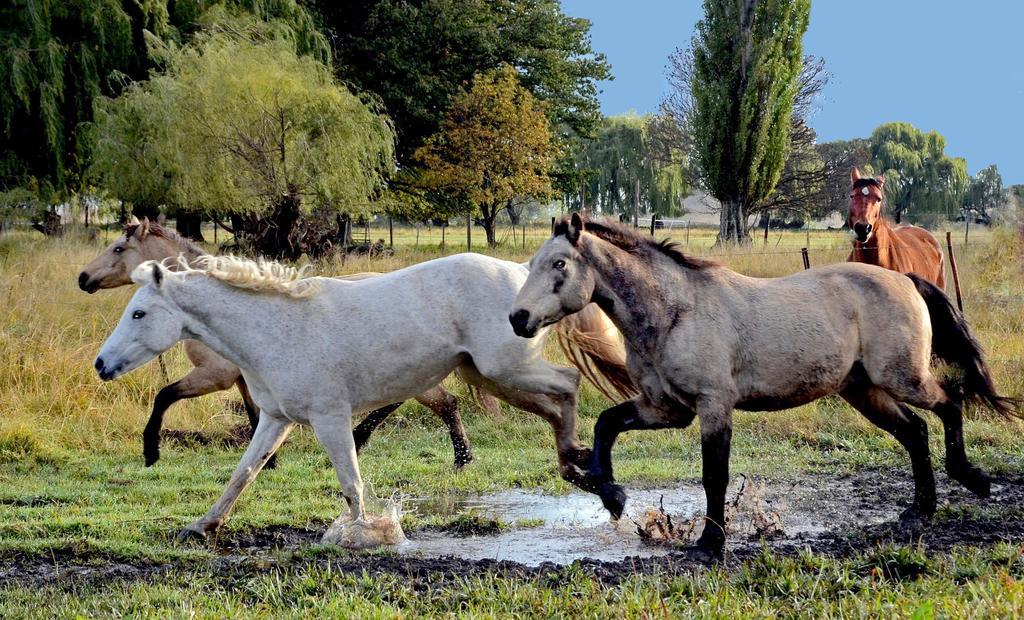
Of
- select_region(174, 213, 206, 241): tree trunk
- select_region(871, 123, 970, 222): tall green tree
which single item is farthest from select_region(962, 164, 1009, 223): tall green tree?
select_region(174, 213, 206, 241): tree trunk

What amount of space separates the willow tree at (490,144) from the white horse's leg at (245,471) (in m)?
25.2

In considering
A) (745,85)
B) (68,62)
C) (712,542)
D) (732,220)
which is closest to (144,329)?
(712,542)

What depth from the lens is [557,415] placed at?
6.17 meters

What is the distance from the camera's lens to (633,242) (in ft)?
17.4

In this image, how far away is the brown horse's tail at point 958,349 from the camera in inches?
234

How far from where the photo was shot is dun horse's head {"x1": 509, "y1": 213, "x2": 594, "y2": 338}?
489cm

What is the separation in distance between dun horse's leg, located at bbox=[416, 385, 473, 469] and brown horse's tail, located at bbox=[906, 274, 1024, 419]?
10.9 feet

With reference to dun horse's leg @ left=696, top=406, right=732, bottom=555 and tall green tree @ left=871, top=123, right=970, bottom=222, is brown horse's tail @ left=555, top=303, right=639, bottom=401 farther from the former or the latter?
tall green tree @ left=871, top=123, right=970, bottom=222

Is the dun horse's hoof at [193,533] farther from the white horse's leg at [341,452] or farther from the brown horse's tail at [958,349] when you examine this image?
the brown horse's tail at [958,349]

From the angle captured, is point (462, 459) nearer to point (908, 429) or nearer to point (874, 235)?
point (908, 429)

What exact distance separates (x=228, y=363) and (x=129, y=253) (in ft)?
5.60

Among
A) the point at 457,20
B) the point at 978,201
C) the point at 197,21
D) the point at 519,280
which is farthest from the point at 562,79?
the point at 978,201

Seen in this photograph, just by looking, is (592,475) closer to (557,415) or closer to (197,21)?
(557,415)

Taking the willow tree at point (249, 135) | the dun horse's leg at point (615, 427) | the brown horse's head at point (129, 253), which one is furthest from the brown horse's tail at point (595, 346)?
the willow tree at point (249, 135)
